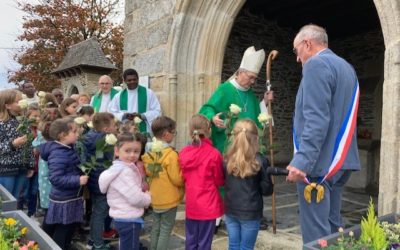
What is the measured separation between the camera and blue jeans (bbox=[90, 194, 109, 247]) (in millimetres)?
3090

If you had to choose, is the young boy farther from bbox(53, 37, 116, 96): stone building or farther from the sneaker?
bbox(53, 37, 116, 96): stone building

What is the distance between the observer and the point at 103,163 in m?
2.96

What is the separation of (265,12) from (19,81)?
18043 mm

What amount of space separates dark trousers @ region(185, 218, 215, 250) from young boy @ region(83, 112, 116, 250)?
813 mm

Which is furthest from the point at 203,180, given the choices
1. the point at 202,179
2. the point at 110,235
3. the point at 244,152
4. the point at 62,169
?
the point at 110,235

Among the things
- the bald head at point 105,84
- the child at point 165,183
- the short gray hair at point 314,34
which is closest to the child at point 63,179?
the child at point 165,183

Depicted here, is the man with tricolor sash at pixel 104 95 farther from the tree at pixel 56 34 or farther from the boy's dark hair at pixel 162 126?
the tree at pixel 56 34

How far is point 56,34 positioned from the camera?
68.3 feet

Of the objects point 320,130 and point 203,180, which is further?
point 203,180


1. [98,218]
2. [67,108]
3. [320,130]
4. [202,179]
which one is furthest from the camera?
[67,108]

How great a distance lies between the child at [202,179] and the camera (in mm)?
2676

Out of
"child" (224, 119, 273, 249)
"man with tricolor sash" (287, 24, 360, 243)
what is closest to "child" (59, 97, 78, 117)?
"child" (224, 119, 273, 249)

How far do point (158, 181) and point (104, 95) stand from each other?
8.44ft

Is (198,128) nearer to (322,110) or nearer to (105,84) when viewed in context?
(322,110)
